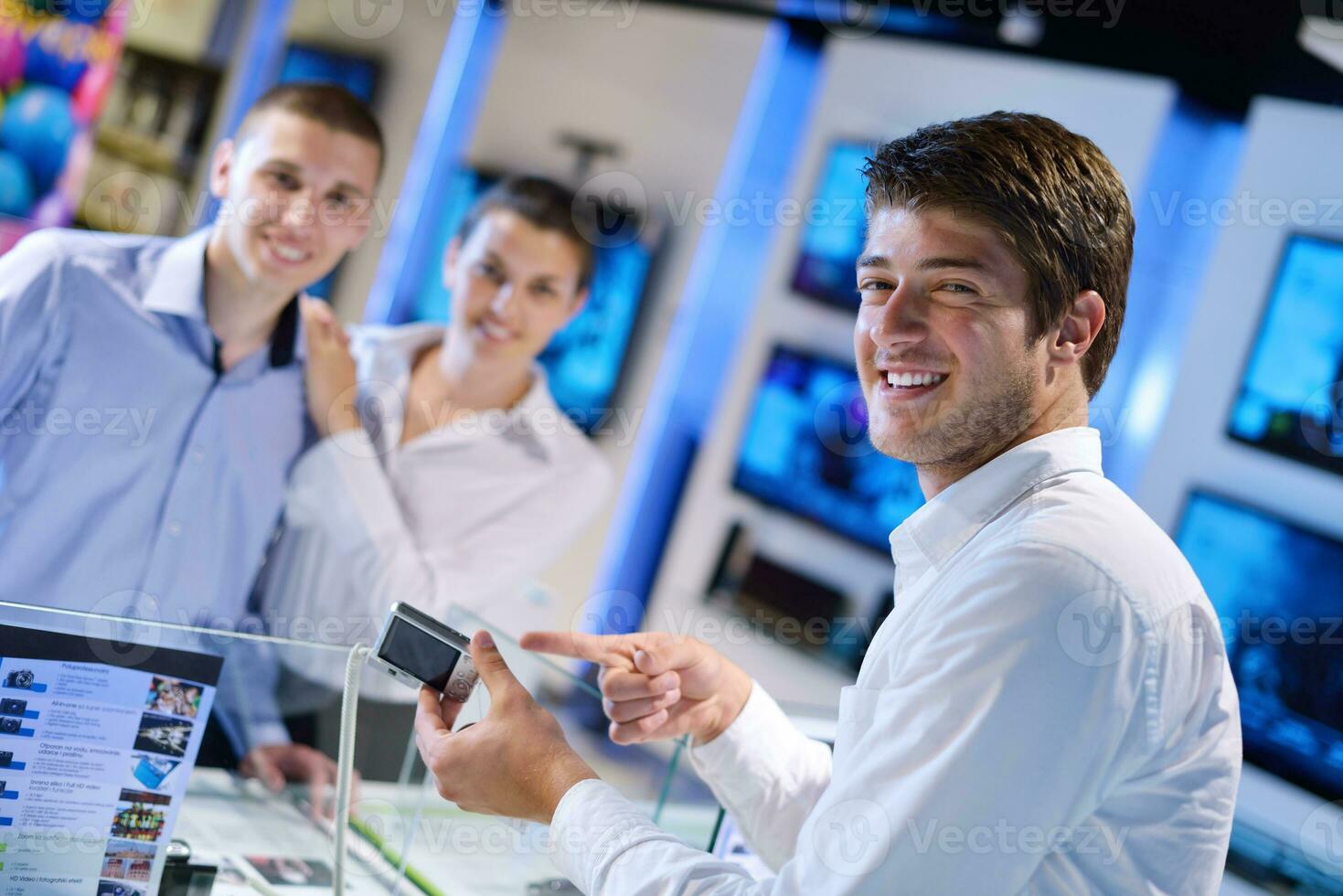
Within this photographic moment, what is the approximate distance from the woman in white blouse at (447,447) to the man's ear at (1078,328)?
2.20m

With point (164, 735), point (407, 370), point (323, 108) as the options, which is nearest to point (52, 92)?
point (323, 108)

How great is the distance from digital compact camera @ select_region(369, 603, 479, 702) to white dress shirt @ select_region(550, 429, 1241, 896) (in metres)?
0.20

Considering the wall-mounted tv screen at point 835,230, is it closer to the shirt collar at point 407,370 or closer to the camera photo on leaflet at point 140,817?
the shirt collar at point 407,370

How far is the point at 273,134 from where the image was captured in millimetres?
3023

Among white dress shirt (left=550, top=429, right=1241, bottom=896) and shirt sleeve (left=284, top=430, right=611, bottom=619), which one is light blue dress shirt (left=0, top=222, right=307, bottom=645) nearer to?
shirt sleeve (left=284, top=430, right=611, bottom=619)

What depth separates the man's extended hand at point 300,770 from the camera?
1458 mm

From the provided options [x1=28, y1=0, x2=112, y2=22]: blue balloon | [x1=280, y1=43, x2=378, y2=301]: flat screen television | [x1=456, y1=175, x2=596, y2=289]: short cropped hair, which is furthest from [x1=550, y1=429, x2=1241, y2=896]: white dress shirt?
[x1=28, y1=0, x2=112, y2=22]: blue balloon

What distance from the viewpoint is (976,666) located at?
1024 mm

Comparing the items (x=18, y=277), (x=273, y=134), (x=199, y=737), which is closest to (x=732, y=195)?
(x=273, y=134)

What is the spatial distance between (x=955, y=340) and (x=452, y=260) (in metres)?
2.64

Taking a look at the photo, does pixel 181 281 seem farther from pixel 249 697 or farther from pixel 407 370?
pixel 249 697

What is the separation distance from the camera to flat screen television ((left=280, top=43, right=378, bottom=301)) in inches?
157

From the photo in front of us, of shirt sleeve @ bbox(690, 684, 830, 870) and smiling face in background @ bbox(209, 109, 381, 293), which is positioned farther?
smiling face in background @ bbox(209, 109, 381, 293)

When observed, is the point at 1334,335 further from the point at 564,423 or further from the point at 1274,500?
the point at 564,423
